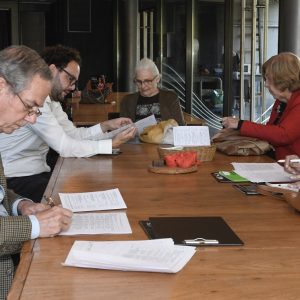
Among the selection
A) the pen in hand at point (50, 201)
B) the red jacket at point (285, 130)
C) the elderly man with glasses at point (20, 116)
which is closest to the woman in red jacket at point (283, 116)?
the red jacket at point (285, 130)

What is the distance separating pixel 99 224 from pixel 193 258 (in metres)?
0.46

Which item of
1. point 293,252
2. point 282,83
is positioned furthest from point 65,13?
point 293,252

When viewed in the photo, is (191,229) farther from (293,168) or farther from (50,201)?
(293,168)

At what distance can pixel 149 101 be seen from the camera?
5.41 meters

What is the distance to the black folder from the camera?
6.16 ft

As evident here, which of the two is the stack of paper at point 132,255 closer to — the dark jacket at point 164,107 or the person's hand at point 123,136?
the person's hand at point 123,136

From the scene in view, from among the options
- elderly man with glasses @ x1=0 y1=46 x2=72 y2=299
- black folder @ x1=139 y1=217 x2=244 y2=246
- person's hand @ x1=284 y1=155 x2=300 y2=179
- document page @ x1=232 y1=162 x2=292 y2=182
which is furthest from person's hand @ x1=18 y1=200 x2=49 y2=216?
person's hand @ x1=284 y1=155 x2=300 y2=179

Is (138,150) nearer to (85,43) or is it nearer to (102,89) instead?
(102,89)

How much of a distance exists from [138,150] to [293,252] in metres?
2.28

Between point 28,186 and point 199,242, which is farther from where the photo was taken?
point 28,186

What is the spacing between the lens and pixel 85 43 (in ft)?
38.9

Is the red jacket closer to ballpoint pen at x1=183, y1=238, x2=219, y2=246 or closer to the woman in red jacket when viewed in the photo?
the woman in red jacket

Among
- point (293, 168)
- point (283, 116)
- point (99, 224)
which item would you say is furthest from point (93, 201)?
point (283, 116)

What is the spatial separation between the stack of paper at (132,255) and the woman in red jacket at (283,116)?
7.49ft
